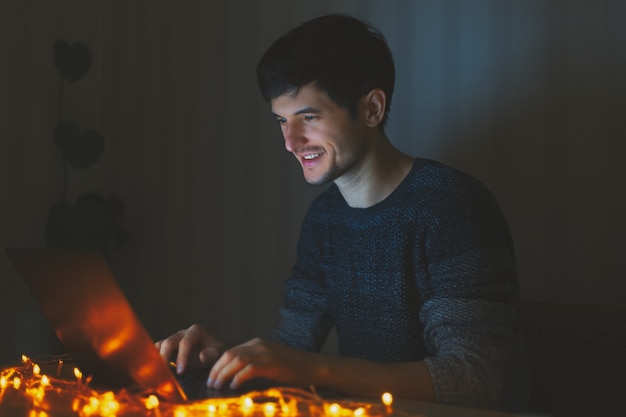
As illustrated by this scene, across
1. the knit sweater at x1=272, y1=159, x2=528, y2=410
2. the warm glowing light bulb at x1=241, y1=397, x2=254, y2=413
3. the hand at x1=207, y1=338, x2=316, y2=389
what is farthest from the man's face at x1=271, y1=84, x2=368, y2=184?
the warm glowing light bulb at x1=241, y1=397, x2=254, y2=413

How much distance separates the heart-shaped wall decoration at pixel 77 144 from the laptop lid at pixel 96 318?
1497 millimetres

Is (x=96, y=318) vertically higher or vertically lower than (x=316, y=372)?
higher

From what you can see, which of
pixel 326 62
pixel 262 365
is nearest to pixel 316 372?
pixel 262 365

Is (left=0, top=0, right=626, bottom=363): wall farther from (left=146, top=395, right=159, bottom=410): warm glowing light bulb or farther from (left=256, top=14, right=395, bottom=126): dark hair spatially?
(left=146, top=395, right=159, bottom=410): warm glowing light bulb

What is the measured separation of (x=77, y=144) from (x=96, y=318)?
1.63m

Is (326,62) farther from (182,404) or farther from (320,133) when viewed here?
(182,404)

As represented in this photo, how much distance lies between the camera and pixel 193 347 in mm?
1110

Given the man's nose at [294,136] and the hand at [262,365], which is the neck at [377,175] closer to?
the man's nose at [294,136]

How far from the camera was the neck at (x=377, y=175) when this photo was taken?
138 centimetres

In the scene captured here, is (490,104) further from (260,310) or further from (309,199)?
(260,310)

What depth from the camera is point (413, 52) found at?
192 centimetres

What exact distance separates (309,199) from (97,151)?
2.42 feet

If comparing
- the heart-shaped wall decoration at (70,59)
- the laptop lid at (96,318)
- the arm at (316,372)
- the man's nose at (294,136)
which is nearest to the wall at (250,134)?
the heart-shaped wall decoration at (70,59)

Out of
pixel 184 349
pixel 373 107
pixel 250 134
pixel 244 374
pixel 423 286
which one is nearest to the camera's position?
pixel 244 374
